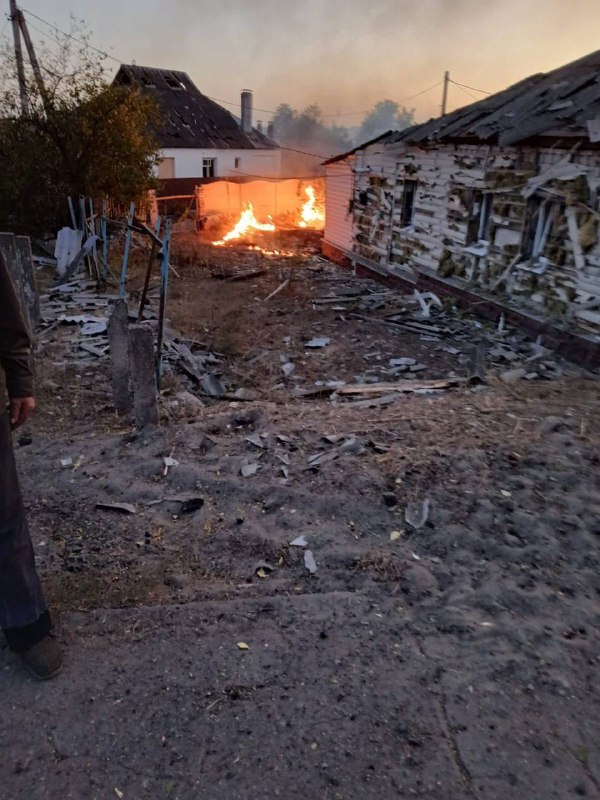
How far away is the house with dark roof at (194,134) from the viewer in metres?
34.1

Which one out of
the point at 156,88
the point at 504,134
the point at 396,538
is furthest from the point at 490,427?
the point at 156,88

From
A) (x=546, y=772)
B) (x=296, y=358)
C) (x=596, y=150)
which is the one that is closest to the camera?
(x=546, y=772)

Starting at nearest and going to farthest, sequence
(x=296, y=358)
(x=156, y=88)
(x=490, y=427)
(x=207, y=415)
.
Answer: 1. (x=490, y=427)
2. (x=207, y=415)
3. (x=296, y=358)
4. (x=156, y=88)

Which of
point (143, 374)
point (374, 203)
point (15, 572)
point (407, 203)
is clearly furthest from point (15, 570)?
point (374, 203)

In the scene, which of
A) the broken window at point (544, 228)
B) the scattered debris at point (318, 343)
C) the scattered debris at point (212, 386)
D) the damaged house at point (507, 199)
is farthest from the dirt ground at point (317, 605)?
the broken window at point (544, 228)

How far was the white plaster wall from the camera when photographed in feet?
112

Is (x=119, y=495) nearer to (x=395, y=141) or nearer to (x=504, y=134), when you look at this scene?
(x=504, y=134)

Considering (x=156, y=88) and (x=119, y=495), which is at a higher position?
(x=156, y=88)

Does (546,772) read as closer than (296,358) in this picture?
Yes

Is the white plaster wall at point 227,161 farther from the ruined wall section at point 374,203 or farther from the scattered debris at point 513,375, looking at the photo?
the scattered debris at point 513,375

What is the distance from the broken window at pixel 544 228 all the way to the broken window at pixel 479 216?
5.08 feet

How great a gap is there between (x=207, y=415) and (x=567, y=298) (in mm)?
7348

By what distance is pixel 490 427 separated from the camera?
536cm

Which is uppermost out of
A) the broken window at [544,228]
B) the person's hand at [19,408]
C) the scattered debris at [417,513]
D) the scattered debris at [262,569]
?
the broken window at [544,228]
